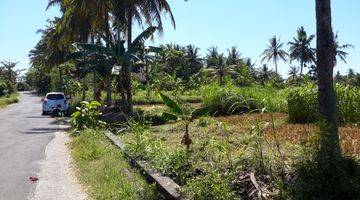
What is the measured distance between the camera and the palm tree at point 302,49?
74375 millimetres

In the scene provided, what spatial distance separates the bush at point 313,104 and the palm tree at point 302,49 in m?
59.1

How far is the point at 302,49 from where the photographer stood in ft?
245

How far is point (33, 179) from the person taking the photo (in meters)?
9.59

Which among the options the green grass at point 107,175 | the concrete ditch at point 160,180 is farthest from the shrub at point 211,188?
the green grass at point 107,175

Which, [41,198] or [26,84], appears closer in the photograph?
[41,198]

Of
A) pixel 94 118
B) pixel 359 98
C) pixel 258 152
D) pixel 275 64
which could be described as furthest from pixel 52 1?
pixel 275 64

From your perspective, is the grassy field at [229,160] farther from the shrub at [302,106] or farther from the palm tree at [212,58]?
the palm tree at [212,58]

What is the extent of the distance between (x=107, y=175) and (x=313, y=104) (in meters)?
9.28

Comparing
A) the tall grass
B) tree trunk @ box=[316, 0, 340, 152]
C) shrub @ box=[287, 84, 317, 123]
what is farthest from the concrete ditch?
the tall grass

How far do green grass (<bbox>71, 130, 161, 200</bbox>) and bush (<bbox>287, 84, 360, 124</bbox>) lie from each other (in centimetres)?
653

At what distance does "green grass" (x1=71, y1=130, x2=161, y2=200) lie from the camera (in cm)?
767

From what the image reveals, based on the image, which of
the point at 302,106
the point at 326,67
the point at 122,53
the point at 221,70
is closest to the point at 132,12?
the point at 122,53

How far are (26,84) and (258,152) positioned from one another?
142 metres

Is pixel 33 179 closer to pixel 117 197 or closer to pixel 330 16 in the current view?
pixel 117 197
